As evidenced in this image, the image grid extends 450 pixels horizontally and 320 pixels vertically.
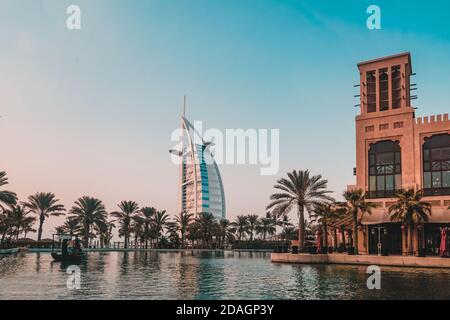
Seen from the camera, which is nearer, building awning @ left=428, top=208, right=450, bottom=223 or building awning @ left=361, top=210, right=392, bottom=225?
building awning @ left=428, top=208, right=450, bottom=223

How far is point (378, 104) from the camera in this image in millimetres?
54438

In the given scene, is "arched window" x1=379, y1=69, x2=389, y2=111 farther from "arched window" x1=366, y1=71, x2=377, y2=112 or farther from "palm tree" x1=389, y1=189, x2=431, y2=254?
"palm tree" x1=389, y1=189, x2=431, y2=254

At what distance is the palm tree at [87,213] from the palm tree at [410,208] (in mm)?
57809

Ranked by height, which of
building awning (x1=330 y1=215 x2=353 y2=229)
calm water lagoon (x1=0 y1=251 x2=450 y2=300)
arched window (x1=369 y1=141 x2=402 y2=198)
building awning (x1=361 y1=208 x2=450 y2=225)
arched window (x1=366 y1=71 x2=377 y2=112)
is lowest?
calm water lagoon (x1=0 y1=251 x2=450 y2=300)

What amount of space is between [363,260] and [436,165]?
13.7 meters

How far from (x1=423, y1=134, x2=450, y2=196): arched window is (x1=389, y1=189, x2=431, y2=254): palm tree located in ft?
14.1

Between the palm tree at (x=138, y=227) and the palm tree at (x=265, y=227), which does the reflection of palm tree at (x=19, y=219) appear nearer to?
the palm tree at (x=138, y=227)

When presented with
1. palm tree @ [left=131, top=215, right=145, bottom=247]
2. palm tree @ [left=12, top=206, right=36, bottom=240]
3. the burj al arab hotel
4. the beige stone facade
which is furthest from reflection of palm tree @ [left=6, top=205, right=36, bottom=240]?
the burj al arab hotel

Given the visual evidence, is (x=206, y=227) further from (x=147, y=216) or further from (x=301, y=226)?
(x=301, y=226)

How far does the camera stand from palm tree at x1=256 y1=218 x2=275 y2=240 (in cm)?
11081

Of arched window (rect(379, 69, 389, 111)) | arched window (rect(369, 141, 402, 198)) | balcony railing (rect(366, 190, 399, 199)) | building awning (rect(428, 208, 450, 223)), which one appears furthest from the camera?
arched window (rect(379, 69, 389, 111))

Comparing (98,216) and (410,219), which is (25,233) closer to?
(98,216)

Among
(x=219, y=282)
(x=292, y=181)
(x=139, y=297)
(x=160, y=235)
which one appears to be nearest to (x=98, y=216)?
(x=160, y=235)

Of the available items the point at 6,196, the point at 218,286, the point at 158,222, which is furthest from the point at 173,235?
the point at 218,286
